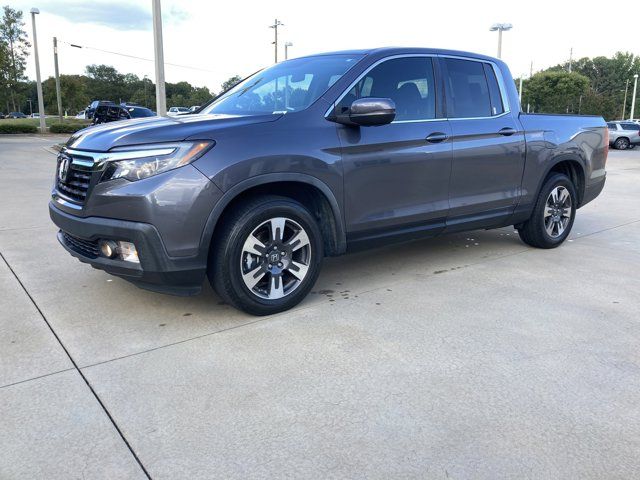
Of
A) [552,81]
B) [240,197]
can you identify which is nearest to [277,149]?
[240,197]

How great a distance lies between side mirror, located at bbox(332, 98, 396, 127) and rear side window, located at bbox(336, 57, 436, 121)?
0.76ft

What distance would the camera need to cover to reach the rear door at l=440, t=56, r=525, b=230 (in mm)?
4812

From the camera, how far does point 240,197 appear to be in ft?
12.2

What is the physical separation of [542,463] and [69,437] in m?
2.02

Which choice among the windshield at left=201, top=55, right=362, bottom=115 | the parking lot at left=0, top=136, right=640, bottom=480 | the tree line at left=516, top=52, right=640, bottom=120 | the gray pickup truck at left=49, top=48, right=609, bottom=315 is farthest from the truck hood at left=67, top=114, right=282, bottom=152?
the tree line at left=516, top=52, right=640, bottom=120

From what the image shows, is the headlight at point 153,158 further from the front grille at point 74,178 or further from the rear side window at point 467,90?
the rear side window at point 467,90

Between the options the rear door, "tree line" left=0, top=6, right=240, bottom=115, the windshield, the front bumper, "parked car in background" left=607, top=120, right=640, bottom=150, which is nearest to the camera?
the front bumper

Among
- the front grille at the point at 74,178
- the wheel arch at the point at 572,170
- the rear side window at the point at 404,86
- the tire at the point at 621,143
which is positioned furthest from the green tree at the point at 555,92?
the front grille at the point at 74,178

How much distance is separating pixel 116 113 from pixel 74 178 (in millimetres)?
24381

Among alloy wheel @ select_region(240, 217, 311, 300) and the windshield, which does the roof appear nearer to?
the windshield

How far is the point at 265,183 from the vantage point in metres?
3.71

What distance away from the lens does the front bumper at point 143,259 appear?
3.40 m

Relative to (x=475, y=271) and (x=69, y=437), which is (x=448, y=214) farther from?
(x=69, y=437)

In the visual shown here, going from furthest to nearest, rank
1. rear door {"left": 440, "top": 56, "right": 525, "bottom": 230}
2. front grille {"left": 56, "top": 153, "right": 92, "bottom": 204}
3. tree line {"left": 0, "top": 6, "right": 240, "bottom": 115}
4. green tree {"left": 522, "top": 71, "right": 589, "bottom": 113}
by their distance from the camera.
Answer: green tree {"left": 522, "top": 71, "right": 589, "bottom": 113} → tree line {"left": 0, "top": 6, "right": 240, "bottom": 115} → rear door {"left": 440, "top": 56, "right": 525, "bottom": 230} → front grille {"left": 56, "top": 153, "right": 92, "bottom": 204}
